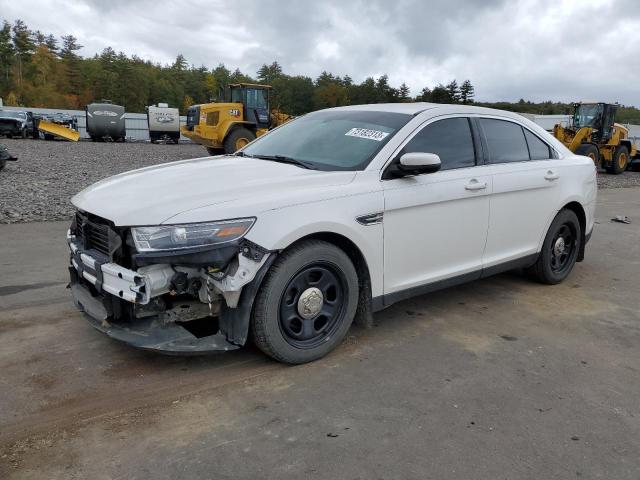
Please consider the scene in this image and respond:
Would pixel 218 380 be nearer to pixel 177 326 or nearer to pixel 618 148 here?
pixel 177 326

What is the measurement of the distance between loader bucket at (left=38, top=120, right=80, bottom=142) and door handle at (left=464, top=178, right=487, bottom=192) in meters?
30.4

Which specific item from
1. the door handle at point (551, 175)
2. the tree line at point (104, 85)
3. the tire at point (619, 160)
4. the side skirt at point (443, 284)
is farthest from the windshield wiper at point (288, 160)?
the tree line at point (104, 85)

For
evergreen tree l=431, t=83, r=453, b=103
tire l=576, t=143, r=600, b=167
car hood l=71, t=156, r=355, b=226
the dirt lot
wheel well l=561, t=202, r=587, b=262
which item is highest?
evergreen tree l=431, t=83, r=453, b=103

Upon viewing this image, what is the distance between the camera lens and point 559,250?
17.9 ft

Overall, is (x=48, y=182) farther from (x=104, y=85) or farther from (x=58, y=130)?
(x=104, y=85)

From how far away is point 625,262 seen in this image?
664cm

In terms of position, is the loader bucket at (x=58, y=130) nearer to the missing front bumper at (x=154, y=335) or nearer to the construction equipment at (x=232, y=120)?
the construction equipment at (x=232, y=120)

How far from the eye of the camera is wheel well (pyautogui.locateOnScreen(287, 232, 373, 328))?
11.5 feet

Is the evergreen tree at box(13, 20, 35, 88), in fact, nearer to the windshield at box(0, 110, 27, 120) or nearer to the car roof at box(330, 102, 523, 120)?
the windshield at box(0, 110, 27, 120)

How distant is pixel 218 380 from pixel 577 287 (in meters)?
3.91

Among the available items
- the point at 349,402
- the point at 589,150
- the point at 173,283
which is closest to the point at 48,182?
the point at 173,283

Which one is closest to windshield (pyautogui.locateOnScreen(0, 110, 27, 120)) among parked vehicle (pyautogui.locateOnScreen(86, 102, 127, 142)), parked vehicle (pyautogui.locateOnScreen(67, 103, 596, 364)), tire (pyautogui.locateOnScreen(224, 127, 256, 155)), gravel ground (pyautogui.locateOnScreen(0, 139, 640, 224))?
parked vehicle (pyautogui.locateOnScreen(86, 102, 127, 142))

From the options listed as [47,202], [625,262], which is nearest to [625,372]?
[625,262]

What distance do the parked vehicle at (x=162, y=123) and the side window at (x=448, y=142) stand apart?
32.0 meters
